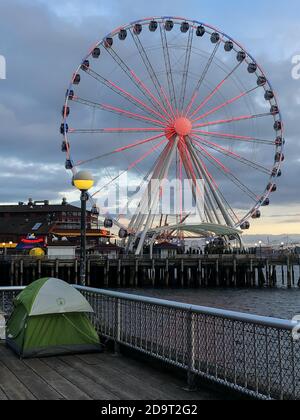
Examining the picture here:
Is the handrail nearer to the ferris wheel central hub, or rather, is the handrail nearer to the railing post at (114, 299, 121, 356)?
the railing post at (114, 299, 121, 356)

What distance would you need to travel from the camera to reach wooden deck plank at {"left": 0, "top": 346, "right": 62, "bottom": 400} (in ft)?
19.1

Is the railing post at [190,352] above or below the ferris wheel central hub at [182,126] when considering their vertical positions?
below

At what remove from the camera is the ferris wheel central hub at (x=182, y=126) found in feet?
158

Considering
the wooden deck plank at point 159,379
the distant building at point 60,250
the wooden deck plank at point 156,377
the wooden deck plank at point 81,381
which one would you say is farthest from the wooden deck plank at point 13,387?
the distant building at point 60,250

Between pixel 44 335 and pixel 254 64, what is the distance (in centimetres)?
4488

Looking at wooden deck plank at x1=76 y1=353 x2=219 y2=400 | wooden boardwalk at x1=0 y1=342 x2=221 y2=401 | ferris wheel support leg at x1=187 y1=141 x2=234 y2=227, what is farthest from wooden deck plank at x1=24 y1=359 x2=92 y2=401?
ferris wheel support leg at x1=187 y1=141 x2=234 y2=227

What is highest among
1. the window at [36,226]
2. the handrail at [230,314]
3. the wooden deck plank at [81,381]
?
the window at [36,226]

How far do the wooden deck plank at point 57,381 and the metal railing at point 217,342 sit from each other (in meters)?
1.26

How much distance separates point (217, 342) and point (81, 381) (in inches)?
64.9

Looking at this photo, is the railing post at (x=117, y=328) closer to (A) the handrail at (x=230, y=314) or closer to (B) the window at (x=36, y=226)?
(A) the handrail at (x=230, y=314)

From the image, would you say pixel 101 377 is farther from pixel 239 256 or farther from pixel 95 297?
pixel 239 256

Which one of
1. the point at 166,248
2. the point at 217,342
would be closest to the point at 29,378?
the point at 217,342

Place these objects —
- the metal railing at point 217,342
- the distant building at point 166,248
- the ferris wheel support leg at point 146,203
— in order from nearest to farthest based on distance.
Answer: the metal railing at point 217,342, the ferris wheel support leg at point 146,203, the distant building at point 166,248
